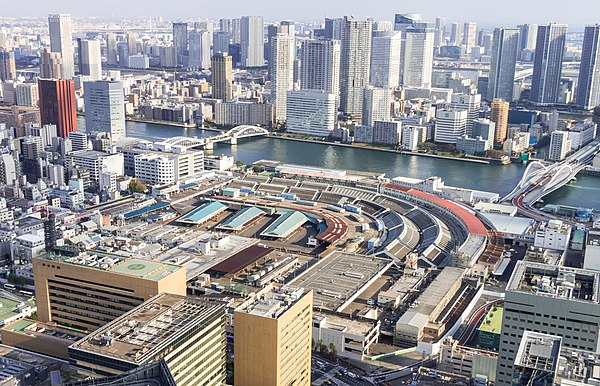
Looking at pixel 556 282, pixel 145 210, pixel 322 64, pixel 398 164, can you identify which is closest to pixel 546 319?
pixel 556 282

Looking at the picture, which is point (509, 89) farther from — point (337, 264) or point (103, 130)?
point (337, 264)

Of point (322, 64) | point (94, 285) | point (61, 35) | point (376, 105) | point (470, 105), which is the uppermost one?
point (61, 35)

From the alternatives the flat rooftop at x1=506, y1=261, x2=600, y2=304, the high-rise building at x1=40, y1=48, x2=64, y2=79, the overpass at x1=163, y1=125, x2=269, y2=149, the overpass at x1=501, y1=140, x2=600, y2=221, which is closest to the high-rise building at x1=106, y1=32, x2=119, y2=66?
the high-rise building at x1=40, y1=48, x2=64, y2=79

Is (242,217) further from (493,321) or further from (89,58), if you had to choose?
(89,58)

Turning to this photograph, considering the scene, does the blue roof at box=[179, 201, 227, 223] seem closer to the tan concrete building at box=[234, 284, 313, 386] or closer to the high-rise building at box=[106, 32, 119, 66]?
the tan concrete building at box=[234, 284, 313, 386]

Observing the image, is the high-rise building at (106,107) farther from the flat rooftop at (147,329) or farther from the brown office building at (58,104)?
the flat rooftop at (147,329)

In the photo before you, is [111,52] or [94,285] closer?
[94,285]
